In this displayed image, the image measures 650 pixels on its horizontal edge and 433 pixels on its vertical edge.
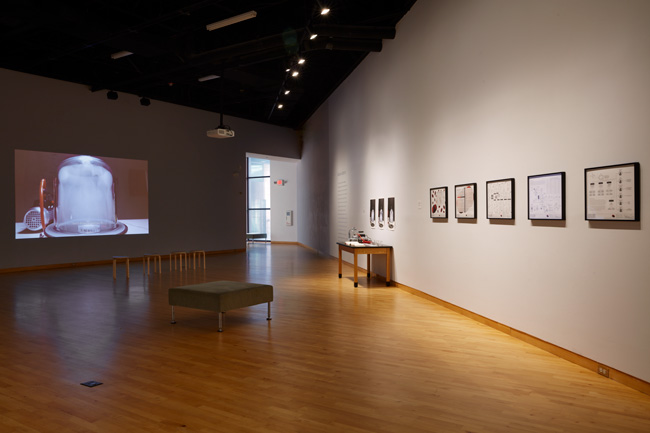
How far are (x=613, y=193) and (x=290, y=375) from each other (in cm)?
309

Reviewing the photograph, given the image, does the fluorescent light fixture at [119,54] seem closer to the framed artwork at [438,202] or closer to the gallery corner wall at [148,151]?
the gallery corner wall at [148,151]

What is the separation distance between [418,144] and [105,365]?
566 cm

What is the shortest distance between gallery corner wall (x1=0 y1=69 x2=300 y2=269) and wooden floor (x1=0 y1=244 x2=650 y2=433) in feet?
19.0

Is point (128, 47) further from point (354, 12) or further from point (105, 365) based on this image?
point (105, 365)

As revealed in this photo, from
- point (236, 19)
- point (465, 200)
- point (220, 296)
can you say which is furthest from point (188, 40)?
point (465, 200)

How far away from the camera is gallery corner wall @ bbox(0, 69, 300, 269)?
36.0 ft

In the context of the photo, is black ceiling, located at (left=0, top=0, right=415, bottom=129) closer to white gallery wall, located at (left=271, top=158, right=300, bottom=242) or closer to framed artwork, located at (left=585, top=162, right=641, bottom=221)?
framed artwork, located at (left=585, top=162, right=641, bottom=221)

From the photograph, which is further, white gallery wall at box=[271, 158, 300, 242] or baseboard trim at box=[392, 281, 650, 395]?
white gallery wall at box=[271, 158, 300, 242]

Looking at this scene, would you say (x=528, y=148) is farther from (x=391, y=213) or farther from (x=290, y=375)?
(x=391, y=213)

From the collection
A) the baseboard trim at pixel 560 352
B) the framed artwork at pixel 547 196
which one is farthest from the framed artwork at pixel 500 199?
the baseboard trim at pixel 560 352

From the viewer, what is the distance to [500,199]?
5250 mm

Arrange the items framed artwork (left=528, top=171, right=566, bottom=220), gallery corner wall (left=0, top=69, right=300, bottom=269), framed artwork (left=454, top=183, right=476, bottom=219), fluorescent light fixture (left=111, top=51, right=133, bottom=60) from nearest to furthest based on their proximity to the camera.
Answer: framed artwork (left=528, top=171, right=566, bottom=220) < framed artwork (left=454, top=183, right=476, bottom=219) < fluorescent light fixture (left=111, top=51, right=133, bottom=60) < gallery corner wall (left=0, top=69, right=300, bottom=269)

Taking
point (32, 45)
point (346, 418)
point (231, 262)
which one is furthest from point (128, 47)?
point (346, 418)

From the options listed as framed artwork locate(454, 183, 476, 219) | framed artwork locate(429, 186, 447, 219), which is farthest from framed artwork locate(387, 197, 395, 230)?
framed artwork locate(454, 183, 476, 219)
